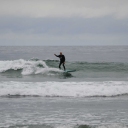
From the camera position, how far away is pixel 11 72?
29703 mm

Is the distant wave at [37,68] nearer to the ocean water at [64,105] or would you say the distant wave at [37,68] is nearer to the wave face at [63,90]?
the wave face at [63,90]

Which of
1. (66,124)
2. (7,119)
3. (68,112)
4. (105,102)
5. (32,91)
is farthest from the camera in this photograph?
(32,91)

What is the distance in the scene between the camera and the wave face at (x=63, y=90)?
1650 centimetres

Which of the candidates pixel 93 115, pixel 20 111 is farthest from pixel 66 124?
pixel 20 111

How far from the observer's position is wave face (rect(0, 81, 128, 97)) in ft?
54.1

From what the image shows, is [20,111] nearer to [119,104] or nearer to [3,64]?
[119,104]

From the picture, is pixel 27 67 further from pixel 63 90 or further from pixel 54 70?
pixel 63 90

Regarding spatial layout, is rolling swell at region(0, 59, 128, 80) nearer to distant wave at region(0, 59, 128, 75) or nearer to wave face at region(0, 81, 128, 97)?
distant wave at region(0, 59, 128, 75)

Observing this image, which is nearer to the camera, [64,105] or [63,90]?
[64,105]

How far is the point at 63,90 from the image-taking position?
1705 cm

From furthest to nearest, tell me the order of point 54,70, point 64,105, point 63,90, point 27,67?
point 27,67 → point 54,70 → point 63,90 → point 64,105

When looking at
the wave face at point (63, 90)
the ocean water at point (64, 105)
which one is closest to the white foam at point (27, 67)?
the wave face at point (63, 90)

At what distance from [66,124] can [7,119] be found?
2.03 m

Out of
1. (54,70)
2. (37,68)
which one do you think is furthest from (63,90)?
(37,68)
